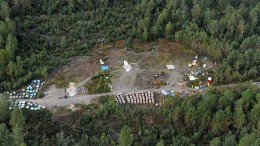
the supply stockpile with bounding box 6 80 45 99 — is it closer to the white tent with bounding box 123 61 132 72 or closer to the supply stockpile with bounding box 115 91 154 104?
the supply stockpile with bounding box 115 91 154 104

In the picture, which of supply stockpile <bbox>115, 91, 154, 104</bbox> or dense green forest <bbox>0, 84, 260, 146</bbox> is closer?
dense green forest <bbox>0, 84, 260, 146</bbox>

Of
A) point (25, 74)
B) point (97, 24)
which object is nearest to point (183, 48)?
point (97, 24)

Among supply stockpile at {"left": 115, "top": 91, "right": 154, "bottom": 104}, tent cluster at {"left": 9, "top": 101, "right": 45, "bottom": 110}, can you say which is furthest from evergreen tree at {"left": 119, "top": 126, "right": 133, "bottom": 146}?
tent cluster at {"left": 9, "top": 101, "right": 45, "bottom": 110}

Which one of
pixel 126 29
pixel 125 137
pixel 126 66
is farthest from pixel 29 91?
pixel 126 29

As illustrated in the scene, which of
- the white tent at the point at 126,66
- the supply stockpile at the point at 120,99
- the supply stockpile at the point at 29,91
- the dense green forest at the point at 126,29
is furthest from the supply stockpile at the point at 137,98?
the supply stockpile at the point at 29,91

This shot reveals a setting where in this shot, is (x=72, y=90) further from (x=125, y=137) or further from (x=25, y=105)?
(x=125, y=137)

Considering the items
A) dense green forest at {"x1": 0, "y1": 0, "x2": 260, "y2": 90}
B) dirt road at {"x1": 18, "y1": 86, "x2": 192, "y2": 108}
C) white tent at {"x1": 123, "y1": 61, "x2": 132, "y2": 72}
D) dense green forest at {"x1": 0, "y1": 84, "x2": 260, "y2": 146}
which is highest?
dense green forest at {"x1": 0, "y1": 0, "x2": 260, "y2": 90}

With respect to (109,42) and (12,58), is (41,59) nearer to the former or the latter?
(12,58)

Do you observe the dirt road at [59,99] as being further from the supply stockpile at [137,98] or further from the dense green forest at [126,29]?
the dense green forest at [126,29]
